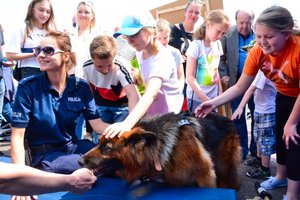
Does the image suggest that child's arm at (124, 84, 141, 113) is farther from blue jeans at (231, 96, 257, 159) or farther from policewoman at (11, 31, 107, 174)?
blue jeans at (231, 96, 257, 159)

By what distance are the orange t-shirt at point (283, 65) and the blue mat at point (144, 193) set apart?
0.95 meters

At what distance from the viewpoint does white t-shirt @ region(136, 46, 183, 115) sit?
2924mm

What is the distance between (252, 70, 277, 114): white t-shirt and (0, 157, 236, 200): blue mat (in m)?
1.53

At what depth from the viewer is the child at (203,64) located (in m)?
3.98

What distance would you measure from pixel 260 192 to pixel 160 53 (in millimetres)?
1601

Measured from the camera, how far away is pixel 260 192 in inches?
128

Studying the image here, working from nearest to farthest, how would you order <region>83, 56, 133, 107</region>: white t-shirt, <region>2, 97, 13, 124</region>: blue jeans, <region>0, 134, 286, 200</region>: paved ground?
1. <region>83, 56, 133, 107</region>: white t-shirt
2. <region>0, 134, 286, 200</region>: paved ground
3. <region>2, 97, 13, 124</region>: blue jeans

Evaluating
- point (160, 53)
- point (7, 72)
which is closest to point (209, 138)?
point (160, 53)

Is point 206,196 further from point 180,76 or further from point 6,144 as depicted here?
point 6,144

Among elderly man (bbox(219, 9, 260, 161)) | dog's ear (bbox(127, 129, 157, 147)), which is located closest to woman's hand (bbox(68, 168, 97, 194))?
dog's ear (bbox(127, 129, 157, 147))

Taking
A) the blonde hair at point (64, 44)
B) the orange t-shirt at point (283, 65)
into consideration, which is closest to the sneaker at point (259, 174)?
the orange t-shirt at point (283, 65)

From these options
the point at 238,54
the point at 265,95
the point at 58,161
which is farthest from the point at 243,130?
the point at 58,161

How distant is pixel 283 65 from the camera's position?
255 centimetres

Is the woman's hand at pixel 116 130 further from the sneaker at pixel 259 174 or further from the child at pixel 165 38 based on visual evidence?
the sneaker at pixel 259 174
